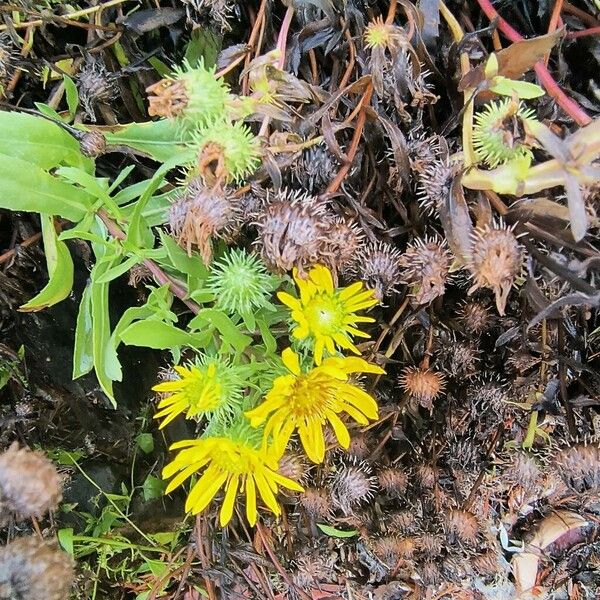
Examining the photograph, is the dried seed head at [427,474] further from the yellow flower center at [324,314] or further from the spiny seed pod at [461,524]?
the yellow flower center at [324,314]

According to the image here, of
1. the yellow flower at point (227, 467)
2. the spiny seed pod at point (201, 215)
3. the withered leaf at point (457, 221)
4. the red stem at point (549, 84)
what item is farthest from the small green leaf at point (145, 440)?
the red stem at point (549, 84)

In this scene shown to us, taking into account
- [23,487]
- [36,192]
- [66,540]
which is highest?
[36,192]

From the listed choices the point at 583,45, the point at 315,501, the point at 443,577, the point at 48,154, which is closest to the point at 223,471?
the point at 315,501

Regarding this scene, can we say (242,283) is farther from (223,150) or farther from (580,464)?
(580,464)

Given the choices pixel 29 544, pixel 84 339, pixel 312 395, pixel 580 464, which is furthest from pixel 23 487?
pixel 580 464

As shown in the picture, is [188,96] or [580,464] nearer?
[188,96]

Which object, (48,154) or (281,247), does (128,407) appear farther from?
(281,247)
